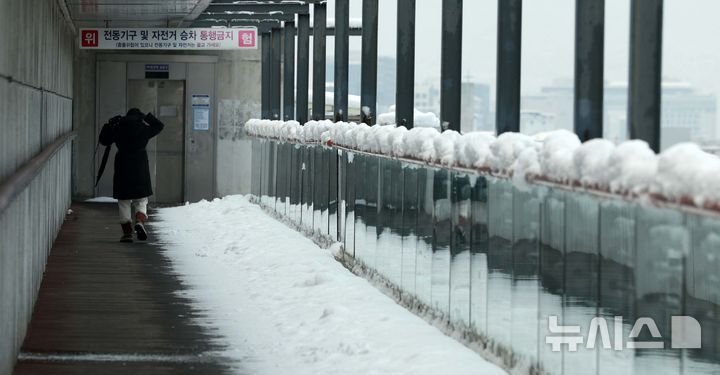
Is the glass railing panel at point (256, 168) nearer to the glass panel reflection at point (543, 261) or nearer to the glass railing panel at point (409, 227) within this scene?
the glass panel reflection at point (543, 261)

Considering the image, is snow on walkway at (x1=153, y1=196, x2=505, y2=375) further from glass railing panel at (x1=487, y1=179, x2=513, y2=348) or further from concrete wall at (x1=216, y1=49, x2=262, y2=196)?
concrete wall at (x1=216, y1=49, x2=262, y2=196)

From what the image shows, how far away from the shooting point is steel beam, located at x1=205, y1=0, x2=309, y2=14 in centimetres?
2170

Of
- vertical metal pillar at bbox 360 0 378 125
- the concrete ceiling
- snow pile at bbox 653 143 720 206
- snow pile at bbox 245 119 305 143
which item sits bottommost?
snow pile at bbox 245 119 305 143

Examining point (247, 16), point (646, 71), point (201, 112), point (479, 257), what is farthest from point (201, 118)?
point (646, 71)

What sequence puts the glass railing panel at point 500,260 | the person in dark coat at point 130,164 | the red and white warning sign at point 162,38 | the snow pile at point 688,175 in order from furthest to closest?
1. the red and white warning sign at point 162,38
2. the person in dark coat at point 130,164
3. the glass railing panel at point 500,260
4. the snow pile at point 688,175

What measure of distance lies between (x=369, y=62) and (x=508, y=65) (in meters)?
5.85

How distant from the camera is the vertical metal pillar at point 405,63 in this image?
46.2ft

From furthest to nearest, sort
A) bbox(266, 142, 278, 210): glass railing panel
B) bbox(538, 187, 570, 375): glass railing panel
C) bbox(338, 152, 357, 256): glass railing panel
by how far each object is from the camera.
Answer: bbox(266, 142, 278, 210): glass railing panel → bbox(338, 152, 357, 256): glass railing panel → bbox(538, 187, 570, 375): glass railing panel

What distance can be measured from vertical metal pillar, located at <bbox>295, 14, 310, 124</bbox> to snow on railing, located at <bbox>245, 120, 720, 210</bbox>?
37.9 ft

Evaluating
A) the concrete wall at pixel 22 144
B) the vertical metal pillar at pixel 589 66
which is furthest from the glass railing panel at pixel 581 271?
the concrete wall at pixel 22 144

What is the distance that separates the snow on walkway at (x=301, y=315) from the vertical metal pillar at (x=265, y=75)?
920 centimetres

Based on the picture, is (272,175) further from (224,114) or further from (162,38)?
(224,114)

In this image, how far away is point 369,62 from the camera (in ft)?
52.6

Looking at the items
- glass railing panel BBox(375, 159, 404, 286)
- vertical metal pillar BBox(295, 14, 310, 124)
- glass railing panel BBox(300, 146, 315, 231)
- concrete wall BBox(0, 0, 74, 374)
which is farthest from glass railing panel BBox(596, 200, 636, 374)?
vertical metal pillar BBox(295, 14, 310, 124)
